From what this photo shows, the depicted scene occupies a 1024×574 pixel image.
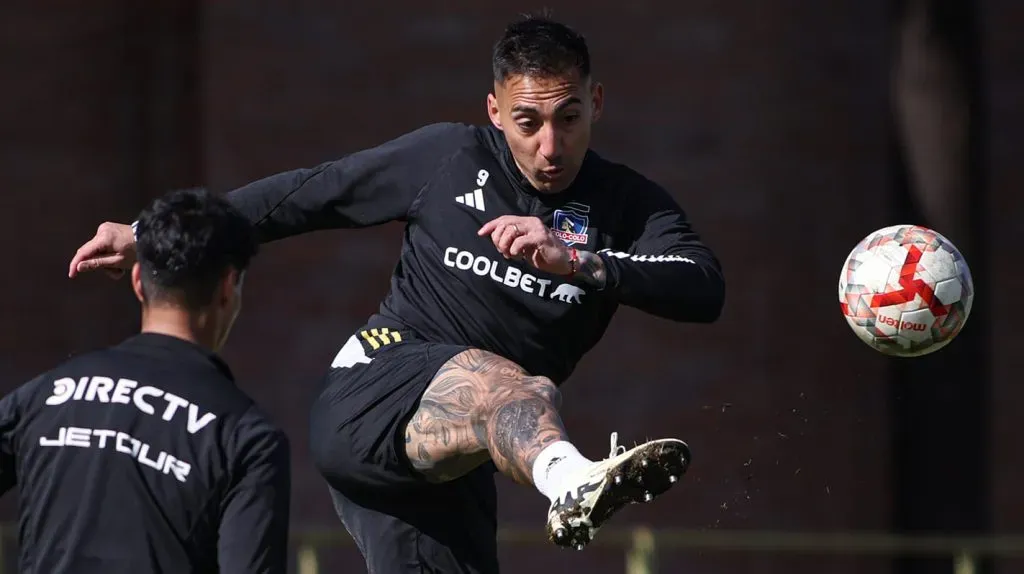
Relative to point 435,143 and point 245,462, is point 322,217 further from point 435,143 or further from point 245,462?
point 245,462

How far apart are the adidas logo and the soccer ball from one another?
4.55 feet

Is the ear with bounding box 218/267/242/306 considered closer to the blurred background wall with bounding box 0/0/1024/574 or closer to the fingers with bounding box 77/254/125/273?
the fingers with bounding box 77/254/125/273

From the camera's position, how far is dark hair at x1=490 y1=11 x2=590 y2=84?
19.3 ft

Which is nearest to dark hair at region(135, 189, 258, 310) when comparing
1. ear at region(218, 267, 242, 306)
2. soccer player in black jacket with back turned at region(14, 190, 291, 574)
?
ear at region(218, 267, 242, 306)

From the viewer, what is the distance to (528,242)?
202 inches

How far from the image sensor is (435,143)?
6.16 metres

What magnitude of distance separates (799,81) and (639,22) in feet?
3.75

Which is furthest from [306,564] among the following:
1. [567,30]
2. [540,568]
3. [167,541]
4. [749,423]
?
[167,541]

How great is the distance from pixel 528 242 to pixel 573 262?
0.75ft

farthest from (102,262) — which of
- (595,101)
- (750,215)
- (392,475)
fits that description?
(750,215)

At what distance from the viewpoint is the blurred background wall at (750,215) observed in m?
11.8

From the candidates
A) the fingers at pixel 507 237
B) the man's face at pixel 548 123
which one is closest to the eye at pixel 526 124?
the man's face at pixel 548 123

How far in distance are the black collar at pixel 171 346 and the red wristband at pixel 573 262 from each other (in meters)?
1.36

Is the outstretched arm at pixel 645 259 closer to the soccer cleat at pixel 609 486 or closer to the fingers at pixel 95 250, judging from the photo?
the soccer cleat at pixel 609 486
